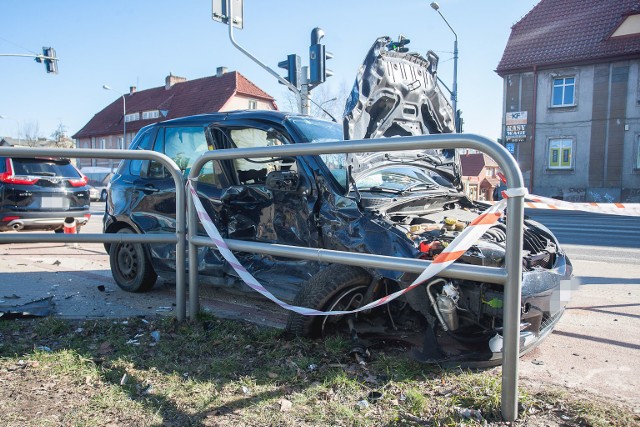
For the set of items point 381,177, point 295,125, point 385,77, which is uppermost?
point 385,77

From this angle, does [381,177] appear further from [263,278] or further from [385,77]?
[263,278]

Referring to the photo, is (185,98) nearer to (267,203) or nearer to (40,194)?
(40,194)

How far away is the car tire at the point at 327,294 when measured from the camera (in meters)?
3.37

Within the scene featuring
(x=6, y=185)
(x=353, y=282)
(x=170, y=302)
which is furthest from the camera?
(x=6, y=185)

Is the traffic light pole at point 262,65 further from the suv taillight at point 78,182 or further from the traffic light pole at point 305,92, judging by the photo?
the suv taillight at point 78,182

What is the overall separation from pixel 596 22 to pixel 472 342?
1154 inches

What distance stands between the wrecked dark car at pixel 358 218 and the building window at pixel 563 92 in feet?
81.7

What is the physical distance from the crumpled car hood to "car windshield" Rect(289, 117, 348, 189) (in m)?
0.13

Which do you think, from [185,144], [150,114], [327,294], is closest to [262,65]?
[185,144]

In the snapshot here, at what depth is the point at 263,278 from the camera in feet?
13.9

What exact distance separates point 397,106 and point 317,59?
26.0ft

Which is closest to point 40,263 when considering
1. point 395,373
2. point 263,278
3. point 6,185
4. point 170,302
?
point 6,185

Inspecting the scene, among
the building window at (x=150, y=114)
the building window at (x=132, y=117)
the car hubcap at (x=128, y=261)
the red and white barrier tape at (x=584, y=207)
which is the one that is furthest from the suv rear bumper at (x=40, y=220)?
the building window at (x=132, y=117)

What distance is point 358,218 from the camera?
11.7 feet
